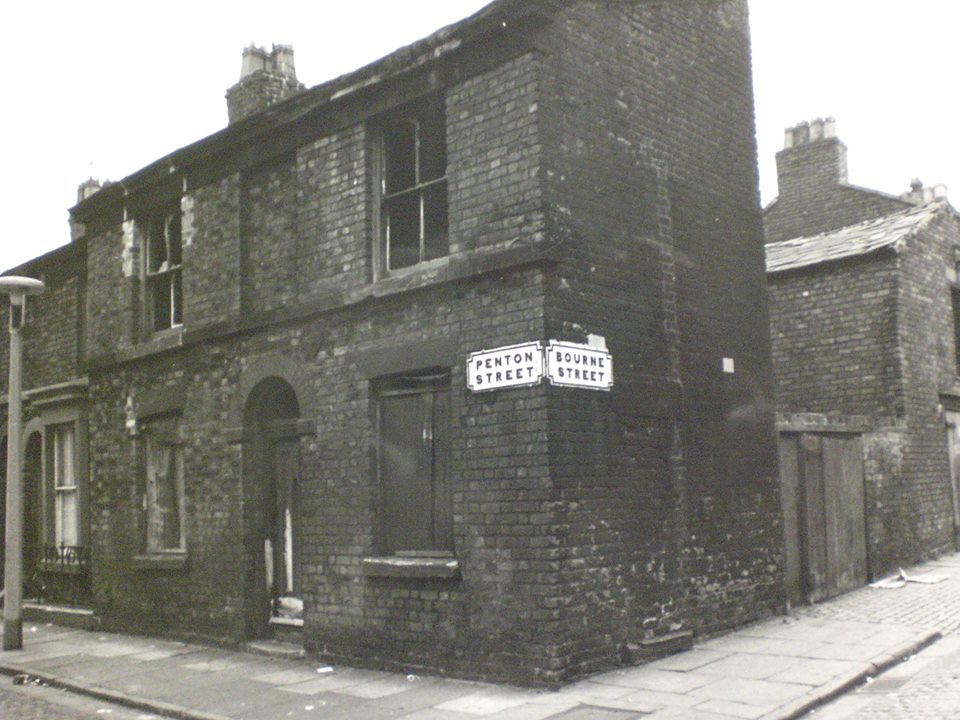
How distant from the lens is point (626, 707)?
717cm

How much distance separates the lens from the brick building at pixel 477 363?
8430mm

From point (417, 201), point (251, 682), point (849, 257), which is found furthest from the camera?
point (849, 257)

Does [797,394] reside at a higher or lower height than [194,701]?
higher

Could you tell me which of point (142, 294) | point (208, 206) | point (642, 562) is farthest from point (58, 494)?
point (642, 562)

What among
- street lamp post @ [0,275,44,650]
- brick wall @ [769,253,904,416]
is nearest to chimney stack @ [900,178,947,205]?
brick wall @ [769,253,904,416]

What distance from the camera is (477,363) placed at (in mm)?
8680

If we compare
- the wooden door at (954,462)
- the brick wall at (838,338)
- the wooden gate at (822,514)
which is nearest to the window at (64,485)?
the wooden gate at (822,514)

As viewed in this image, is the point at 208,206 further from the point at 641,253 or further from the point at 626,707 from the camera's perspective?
the point at 626,707

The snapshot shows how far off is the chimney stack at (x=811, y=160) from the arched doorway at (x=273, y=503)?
15165 millimetres

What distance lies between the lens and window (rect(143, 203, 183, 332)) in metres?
13.1

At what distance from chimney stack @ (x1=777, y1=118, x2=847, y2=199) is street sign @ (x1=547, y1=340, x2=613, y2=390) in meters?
15.2

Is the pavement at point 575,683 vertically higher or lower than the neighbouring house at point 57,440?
lower

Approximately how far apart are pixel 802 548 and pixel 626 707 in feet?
17.4

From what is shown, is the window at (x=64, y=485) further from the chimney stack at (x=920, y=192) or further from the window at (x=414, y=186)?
the chimney stack at (x=920, y=192)
